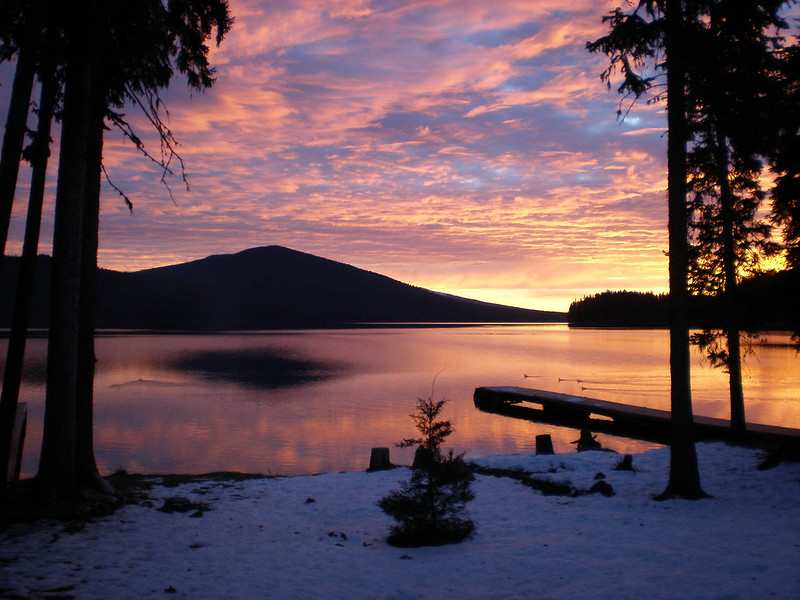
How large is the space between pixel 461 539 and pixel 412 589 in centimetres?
198

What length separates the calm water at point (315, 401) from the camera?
738 inches

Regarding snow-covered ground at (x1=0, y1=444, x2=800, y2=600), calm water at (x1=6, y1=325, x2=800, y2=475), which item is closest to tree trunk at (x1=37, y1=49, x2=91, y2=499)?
snow-covered ground at (x1=0, y1=444, x2=800, y2=600)

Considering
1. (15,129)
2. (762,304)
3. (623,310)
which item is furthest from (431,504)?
(623,310)

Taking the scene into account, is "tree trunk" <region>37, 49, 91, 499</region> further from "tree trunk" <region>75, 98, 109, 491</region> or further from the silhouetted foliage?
the silhouetted foliage

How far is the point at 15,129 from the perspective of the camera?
8172mm

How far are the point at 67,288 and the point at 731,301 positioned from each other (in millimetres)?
16026

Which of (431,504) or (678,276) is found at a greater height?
(678,276)

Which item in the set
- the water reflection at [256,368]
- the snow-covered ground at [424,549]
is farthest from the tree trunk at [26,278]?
the water reflection at [256,368]

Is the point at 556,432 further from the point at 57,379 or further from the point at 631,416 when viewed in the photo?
the point at 57,379

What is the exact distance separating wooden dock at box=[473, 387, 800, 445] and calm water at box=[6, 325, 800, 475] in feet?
4.30

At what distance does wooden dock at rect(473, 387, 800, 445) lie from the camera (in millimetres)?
19097

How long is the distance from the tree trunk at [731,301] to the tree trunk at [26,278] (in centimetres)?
1572

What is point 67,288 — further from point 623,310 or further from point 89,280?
point 623,310

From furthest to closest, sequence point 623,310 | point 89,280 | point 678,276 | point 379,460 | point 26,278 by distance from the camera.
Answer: point 623,310 → point 379,460 → point 678,276 → point 89,280 → point 26,278
